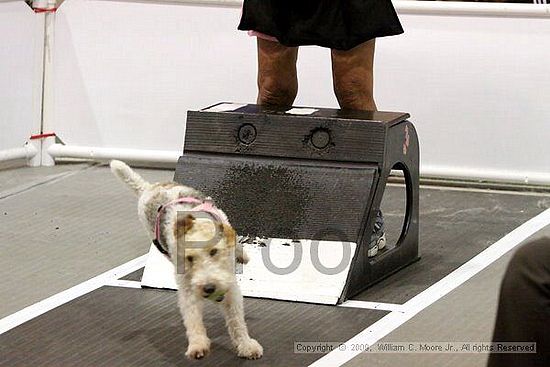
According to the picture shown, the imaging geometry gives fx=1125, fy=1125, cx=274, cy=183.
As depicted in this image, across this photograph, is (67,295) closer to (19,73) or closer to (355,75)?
(355,75)

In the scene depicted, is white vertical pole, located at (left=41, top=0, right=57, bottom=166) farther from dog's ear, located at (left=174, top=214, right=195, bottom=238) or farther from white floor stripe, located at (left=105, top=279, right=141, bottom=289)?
dog's ear, located at (left=174, top=214, right=195, bottom=238)

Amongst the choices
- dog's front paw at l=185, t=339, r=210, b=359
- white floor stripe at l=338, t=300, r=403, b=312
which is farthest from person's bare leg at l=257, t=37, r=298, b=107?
dog's front paw at l=185, t=339, r=210, b=359

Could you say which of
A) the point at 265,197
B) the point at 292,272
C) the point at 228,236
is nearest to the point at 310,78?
the point at 265,197

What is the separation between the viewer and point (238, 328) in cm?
308

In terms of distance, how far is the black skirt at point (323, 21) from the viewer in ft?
12.7

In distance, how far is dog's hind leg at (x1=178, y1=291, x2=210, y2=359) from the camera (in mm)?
3000

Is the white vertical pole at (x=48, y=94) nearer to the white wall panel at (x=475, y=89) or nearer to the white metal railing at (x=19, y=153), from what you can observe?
the white metal railing at (x=19, y=153)

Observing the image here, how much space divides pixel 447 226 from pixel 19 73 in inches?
91.8

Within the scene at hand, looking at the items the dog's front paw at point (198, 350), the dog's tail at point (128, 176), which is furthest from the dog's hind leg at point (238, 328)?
the dog's tail at point (128, 176)

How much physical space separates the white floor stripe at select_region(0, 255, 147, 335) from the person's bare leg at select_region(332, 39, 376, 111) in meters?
0.96

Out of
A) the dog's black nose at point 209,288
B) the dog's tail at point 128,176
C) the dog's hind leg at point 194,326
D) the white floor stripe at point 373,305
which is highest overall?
the dog's tail at point 128,176

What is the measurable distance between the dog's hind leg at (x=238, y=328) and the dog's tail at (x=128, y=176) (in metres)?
0.65

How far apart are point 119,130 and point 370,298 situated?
239cm

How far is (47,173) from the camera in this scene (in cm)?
555
